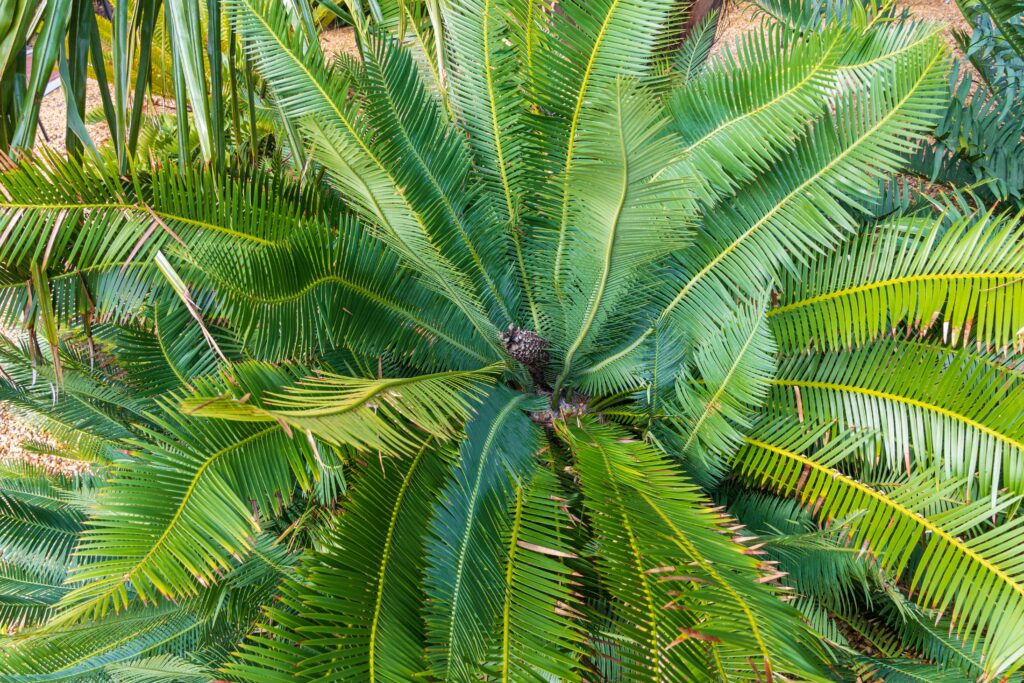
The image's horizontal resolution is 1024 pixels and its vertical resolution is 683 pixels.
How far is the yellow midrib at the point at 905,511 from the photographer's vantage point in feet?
3.74

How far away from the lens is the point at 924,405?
134cm

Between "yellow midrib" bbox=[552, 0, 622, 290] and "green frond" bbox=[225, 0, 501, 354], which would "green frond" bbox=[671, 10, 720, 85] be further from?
"green frond" bbox=[225, 0, 501, 354]

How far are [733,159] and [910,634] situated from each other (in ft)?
3.55

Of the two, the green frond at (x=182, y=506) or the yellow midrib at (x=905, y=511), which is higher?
the yellow midrib at (x=905, y=511)

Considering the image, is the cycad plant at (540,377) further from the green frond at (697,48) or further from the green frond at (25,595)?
the green frond at (697,48)

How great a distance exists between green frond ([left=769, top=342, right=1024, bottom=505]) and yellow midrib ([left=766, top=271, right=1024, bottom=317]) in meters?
0.12

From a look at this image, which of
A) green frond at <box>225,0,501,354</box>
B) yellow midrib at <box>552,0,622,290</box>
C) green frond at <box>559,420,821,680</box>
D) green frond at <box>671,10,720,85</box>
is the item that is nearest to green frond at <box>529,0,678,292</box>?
yellow midrib at <box>552,0,622,290</box>

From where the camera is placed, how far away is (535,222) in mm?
1724

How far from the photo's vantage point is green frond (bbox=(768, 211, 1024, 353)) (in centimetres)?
128

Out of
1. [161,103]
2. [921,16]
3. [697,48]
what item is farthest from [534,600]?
[161,103]

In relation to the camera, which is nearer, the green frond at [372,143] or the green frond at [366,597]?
the green frond at [366,597]

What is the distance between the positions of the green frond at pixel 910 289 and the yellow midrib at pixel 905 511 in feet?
0.86

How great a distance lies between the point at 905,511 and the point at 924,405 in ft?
0.76

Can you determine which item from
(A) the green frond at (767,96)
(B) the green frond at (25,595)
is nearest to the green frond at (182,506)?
(B) the green frond at (25,595)
